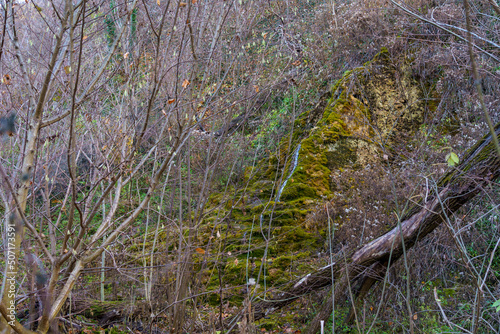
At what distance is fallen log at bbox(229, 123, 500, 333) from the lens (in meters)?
2.75

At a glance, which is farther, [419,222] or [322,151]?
[322,151]

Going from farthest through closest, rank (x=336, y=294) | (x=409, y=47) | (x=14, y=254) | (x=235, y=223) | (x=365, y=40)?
(x=365, y=40)
(x=409, y=47)
(x=235, y=223)
(x=336, y=294)
(x=14, y=254)

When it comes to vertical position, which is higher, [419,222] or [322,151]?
[419,222]

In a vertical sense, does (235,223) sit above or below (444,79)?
below

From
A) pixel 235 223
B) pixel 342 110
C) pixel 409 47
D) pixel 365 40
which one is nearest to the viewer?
pixel 235 223

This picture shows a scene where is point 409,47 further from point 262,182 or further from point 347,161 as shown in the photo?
point 262,182

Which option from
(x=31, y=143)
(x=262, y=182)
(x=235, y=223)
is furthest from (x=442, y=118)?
(x=31, y=143)

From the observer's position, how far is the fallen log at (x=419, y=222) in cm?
275

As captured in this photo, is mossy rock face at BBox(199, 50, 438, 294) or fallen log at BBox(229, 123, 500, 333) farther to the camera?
mossy rock face at BBox(199, 50, 438, 294)

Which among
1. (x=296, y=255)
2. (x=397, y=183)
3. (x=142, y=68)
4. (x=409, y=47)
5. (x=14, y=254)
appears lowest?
(x=296, y=255)

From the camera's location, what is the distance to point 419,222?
9.87 ft

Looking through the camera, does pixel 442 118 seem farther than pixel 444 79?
No

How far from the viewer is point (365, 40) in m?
7.70

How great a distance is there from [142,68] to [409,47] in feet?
17.4
